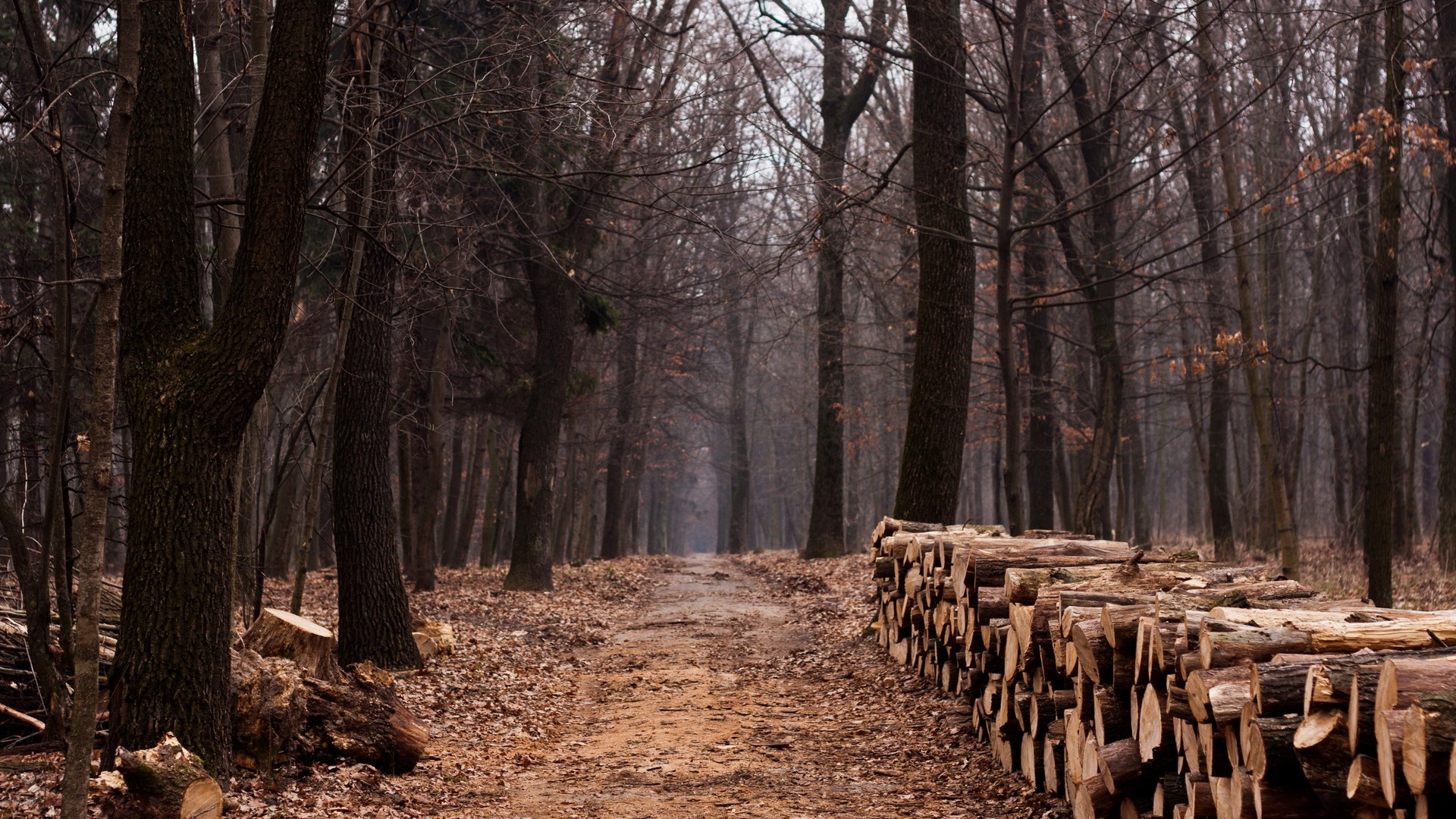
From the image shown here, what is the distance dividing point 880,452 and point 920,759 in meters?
35.8

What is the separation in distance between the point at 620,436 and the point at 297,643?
2090cm

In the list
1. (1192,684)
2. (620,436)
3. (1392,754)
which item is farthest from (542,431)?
(1392,754)

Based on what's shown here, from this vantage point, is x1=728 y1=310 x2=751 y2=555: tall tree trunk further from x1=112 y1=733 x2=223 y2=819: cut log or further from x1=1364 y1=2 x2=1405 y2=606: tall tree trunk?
x1=112 y1=733 x2=223 y2=819: cut log

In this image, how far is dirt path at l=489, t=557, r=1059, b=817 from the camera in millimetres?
5926

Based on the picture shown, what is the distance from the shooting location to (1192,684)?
4043mm

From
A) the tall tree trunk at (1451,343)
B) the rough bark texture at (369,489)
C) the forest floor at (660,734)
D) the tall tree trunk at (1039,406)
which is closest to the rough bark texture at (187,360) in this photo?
the forest floor at (660,734)

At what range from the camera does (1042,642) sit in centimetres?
585

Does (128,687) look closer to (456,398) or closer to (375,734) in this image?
(375,734)

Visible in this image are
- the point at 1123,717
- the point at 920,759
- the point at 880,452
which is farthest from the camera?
the point at 880,452

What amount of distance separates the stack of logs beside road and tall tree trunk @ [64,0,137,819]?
14.9ft

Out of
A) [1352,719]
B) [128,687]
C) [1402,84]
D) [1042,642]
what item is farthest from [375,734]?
[1402,84]

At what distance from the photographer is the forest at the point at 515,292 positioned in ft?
18.0

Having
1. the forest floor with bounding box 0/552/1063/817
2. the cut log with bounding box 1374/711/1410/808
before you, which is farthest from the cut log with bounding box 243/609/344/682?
the cut log with bounding box 1374/711/1410/808

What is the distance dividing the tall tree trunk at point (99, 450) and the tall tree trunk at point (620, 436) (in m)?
21.1
